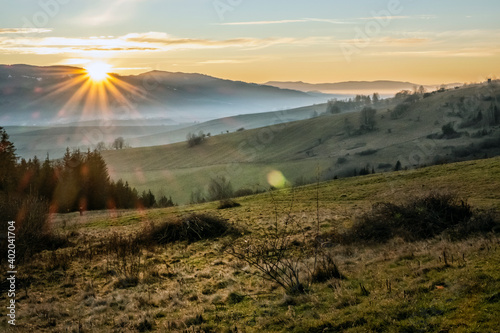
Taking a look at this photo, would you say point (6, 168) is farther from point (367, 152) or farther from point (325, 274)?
point (367, 152)

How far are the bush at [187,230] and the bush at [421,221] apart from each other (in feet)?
26.1

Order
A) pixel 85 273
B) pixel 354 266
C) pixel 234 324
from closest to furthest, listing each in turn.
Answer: pixel 234 324
pixel 354 266
pixel 85 273

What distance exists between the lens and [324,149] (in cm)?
14062

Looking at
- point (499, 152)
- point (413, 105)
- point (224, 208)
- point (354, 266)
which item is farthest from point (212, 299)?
point (413, 105)

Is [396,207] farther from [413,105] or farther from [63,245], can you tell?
[413,105]

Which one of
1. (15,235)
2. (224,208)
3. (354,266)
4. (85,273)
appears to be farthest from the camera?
(224,208)

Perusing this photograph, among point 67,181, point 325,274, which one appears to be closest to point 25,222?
point 325,274

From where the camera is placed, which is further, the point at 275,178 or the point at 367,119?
the point at 367,119

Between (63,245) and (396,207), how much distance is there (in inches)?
694

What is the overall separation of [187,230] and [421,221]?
1260 cm

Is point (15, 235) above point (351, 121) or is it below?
below

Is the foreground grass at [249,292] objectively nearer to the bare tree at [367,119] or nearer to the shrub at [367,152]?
the shrub at [367,152]

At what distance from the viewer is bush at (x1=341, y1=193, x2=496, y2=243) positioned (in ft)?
60.8

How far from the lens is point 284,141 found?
549 ft
